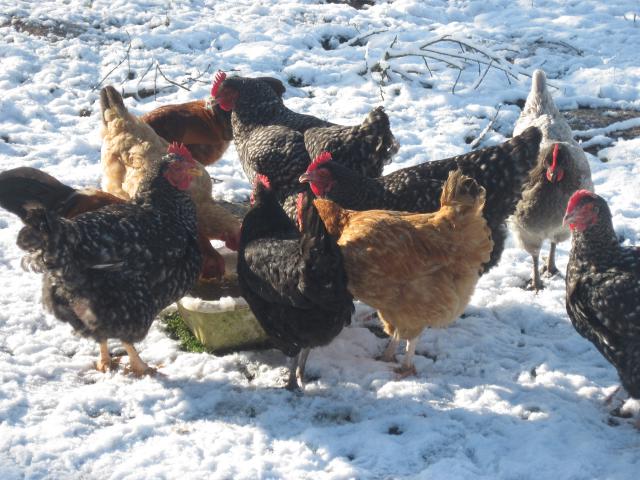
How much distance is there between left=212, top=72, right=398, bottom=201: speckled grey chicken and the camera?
4.80m

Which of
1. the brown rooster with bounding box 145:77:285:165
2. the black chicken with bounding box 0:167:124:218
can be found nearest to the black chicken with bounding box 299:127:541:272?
the black chicken with bounding box 0:167:124:218

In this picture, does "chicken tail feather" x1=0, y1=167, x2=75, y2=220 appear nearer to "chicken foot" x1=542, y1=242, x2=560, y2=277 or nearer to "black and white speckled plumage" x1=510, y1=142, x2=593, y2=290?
"black and white speckled plumage" x1=510, y1=142, x2=593, y2=290

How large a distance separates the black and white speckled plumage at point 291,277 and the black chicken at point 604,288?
1273 millimetres

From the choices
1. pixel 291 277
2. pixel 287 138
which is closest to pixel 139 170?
pixel 287 138

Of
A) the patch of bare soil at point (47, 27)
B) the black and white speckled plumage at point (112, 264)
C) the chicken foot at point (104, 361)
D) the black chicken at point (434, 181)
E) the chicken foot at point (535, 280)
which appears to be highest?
the patch of bare soil at point (47, 27)

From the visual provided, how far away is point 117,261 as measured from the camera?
3.68 meters

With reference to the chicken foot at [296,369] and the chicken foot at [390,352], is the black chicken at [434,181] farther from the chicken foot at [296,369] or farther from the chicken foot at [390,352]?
the chicken foot at [296,369]

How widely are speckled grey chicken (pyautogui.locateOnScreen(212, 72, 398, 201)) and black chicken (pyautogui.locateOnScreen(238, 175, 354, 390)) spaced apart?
A: 0.93 metres

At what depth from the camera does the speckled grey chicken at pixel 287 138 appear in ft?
15.8

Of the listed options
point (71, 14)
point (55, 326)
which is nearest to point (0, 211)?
point (55, 326)

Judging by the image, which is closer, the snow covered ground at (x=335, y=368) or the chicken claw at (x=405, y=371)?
the snow covered ground at (x=335, y=368)

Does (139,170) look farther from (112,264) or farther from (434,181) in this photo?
(434,181)

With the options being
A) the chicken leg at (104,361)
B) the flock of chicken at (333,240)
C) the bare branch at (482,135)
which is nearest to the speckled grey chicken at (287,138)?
the flock of chicken at (333,240)

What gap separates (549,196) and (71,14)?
7.10 metres
